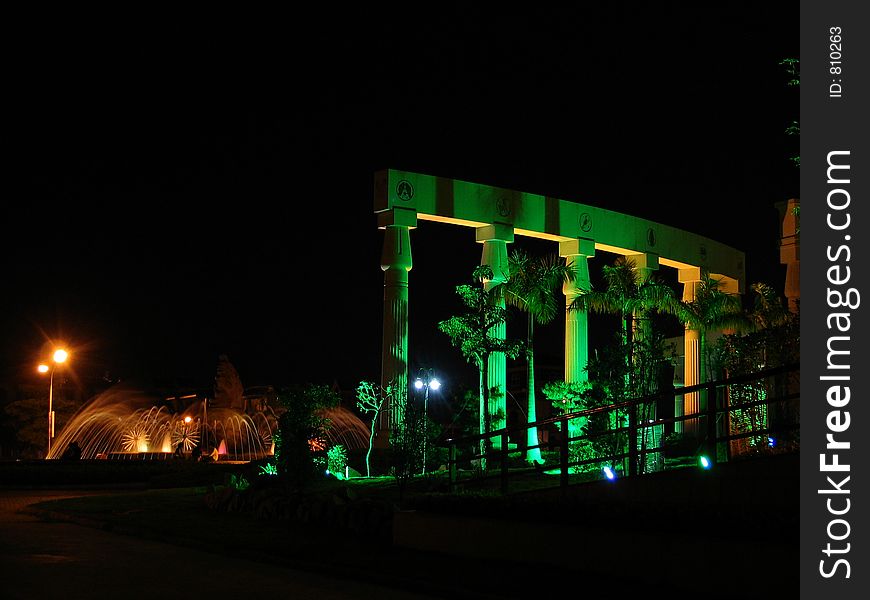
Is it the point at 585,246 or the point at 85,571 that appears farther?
the point at 585,246

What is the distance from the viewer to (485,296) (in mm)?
32750

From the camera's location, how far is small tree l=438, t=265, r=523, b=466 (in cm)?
3222

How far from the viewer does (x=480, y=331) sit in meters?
32.2

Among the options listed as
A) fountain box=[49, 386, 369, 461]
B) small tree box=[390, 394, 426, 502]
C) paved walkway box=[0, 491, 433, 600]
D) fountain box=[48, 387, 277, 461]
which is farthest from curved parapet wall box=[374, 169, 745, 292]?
fountain box=[48, 387, 277, 461]

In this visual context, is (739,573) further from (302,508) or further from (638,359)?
(638,359)

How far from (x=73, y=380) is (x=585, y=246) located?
56.6 meters

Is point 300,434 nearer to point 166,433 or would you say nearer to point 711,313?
point 711,313

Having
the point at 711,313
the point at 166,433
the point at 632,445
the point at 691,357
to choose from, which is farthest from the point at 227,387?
the point at 632,445

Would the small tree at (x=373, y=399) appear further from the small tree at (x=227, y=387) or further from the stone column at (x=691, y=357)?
the small tree at (x=227, y=387)

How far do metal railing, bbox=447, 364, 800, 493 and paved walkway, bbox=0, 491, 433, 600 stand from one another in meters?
4.35

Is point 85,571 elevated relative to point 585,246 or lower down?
lower down

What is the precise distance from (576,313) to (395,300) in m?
7.67

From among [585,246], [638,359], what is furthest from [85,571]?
[585,246]
